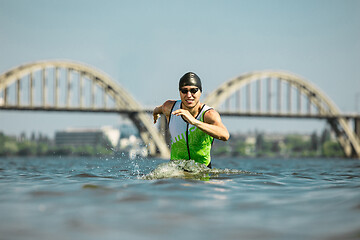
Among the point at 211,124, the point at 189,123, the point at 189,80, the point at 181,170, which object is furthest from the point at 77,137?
the point at 211,124

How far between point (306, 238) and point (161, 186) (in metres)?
2.61

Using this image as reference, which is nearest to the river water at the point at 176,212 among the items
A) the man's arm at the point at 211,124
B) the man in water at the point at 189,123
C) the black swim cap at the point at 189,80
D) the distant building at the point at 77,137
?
the man's arm at the point at 211,124

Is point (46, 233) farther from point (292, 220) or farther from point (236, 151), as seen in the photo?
point (236, 151)

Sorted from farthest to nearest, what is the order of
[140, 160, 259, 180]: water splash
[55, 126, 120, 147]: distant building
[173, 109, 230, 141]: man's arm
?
[55, 126, 120, 147]: distant building
[140, 160, 259, 180]: water splash
[173, 109, 230, 141]: man's arm

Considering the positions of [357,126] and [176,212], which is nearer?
[176,212]

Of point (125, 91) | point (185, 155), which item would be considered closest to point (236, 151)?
point (125, 91)

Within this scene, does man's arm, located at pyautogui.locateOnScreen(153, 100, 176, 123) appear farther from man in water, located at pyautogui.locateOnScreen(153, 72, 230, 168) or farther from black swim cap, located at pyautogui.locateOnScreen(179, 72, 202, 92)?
black swim cap, located at pyautogui.locateOnScreen(179, 72, 202, 92)

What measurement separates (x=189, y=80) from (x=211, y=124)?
28.8 inches

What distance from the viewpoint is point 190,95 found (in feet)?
19.8

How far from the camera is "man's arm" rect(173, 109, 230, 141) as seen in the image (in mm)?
5336

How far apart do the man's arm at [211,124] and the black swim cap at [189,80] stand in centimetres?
46

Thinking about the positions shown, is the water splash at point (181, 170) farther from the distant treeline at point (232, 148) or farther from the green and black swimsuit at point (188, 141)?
the distant treeline at point (232, 148)

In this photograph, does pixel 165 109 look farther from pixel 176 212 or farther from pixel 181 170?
pixel 176 212

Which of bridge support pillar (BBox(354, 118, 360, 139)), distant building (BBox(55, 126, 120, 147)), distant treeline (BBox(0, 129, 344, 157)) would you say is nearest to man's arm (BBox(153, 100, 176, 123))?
bridge support pillar (BBox(354, 118, 360, 139))
